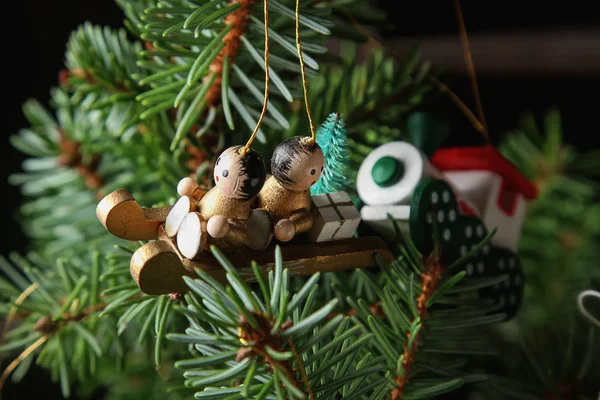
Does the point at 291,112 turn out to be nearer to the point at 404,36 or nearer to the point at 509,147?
the point at 509,147

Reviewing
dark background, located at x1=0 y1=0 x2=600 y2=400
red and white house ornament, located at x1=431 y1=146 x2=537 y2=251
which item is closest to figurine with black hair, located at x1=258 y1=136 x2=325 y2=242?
red and white house ornament, located at x1=431 y1=146 x2=537 y2=251

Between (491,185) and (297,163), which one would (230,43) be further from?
(491,185)

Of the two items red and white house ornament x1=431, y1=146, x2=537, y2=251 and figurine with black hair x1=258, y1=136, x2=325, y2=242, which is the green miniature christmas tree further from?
red and white house ornament x1=431, y1=146, x2=537, y2=251

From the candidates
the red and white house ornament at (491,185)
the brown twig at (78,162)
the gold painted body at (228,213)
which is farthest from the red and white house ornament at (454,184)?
the brown twig at (78,162)

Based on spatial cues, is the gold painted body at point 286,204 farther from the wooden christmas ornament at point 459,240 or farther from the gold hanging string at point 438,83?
the gold hanging string at point 438,83

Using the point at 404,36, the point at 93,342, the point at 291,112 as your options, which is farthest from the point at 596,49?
the point at 93,342

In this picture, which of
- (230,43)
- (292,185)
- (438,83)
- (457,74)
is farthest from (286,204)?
(457,74)

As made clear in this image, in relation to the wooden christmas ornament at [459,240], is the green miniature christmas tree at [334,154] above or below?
above
